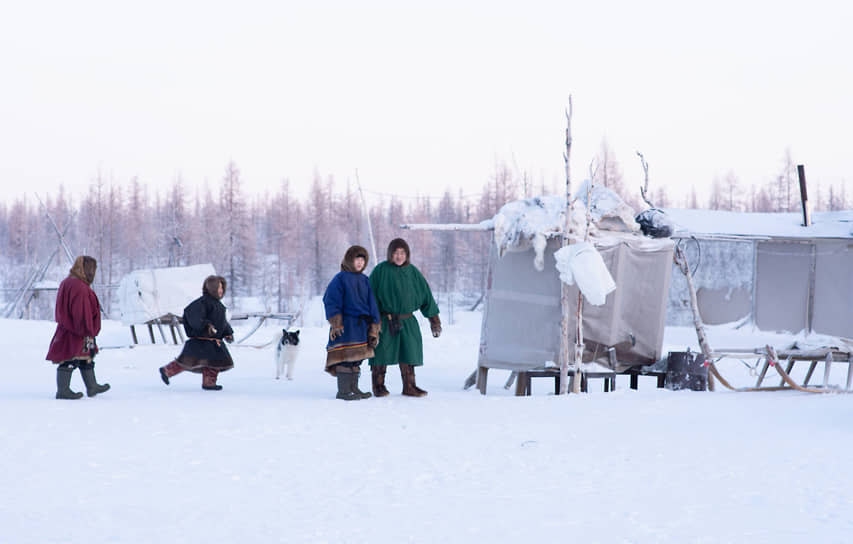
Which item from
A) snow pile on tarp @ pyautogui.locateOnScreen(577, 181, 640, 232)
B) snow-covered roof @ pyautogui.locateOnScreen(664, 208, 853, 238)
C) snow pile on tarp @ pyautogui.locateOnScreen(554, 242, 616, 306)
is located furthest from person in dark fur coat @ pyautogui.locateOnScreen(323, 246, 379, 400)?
snow-covered roof @ pyautogui.locateOnScreen(664, 208, 853, 238)

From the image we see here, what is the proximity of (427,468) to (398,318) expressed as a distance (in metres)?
3.70

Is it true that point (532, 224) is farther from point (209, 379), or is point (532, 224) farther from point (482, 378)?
point (209, 379)

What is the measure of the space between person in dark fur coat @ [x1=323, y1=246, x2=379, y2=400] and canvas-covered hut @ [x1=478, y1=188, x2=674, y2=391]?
78.5 inches

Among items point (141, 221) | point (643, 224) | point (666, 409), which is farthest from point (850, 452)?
point (141, 221)

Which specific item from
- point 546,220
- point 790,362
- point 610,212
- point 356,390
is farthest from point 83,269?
point 790,362

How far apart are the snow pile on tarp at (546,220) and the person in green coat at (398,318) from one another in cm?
139

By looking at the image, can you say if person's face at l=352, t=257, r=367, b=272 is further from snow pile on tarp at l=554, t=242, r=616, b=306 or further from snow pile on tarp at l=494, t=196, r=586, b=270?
snow pile on tarp at l=554, t=242, r=616, b=306

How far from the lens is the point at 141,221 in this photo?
56375 millimetres

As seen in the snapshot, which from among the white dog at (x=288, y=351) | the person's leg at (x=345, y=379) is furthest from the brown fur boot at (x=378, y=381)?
the white dog at (x=288, y=351)

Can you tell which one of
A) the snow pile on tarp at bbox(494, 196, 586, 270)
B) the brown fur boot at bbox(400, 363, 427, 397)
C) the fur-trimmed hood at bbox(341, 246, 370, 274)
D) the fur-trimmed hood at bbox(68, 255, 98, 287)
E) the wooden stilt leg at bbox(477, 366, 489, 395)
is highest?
the snow pile on tarp at bbox(494, 196, 586, 270)

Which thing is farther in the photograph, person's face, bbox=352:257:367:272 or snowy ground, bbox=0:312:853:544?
person's face, bbox=352:257:367:272

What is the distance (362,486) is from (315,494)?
298mm

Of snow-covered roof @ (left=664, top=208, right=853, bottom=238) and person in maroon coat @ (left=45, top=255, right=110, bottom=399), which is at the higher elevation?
snow-covered roof @ (left=664, top=208, right=853, bottom=238)

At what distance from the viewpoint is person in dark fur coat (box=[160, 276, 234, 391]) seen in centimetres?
912
